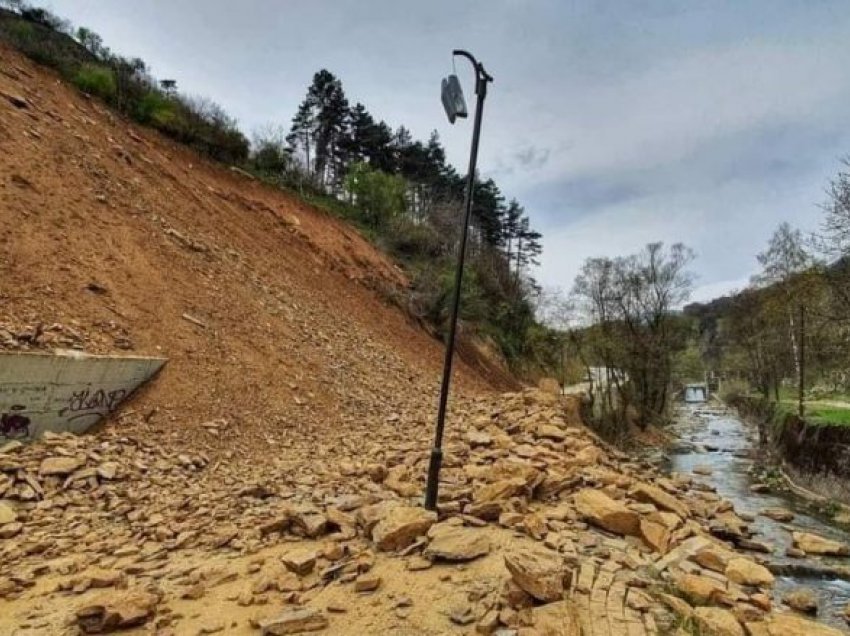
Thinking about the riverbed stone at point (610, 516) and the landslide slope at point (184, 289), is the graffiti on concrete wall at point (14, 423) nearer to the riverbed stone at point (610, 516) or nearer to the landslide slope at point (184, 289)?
the landslide slope at point (184, 289)

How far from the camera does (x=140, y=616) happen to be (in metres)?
3.63

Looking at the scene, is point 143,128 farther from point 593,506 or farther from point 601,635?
point 601,635

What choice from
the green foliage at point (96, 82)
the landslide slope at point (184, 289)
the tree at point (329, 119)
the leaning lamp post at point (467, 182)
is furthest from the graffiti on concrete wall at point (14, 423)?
the tree at point (329, 119)

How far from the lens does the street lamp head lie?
545 centimetres

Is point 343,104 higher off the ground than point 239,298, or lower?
higher

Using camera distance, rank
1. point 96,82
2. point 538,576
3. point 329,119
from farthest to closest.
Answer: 1. point 329,119
2. point 96,82
3. point 538,576

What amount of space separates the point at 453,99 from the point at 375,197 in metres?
22.1

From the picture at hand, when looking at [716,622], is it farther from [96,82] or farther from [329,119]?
[329,119]

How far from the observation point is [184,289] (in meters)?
11.2

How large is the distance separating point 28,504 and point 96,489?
2.00 ft

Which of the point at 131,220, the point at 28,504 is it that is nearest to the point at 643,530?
the point at 28,504

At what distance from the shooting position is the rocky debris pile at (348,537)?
391 centimetres

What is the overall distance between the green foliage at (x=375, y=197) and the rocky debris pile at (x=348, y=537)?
20480 millimetres

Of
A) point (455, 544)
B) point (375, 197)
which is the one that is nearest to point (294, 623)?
point (455, 544)
